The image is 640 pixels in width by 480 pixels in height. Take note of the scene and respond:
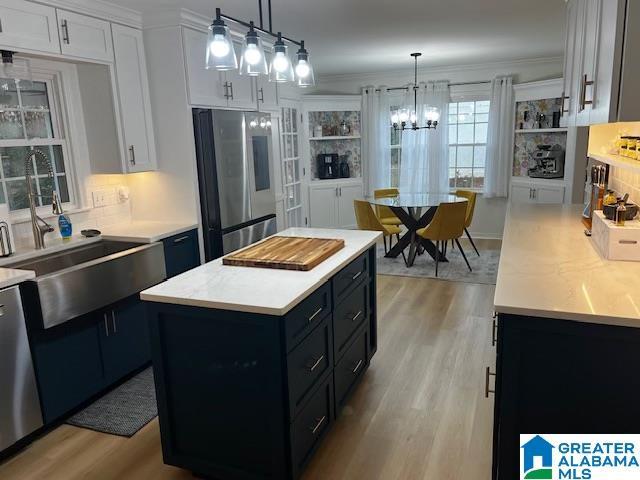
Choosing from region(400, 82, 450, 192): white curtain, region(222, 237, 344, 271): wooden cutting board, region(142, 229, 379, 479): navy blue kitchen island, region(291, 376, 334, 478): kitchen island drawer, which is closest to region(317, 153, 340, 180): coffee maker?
region(400, 82, 450, 192): white curtain

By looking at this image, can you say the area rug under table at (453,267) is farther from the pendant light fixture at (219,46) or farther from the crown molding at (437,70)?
the pendant light fixture at (219,46)

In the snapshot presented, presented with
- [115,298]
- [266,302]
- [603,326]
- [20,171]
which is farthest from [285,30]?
Answer: [603,326]

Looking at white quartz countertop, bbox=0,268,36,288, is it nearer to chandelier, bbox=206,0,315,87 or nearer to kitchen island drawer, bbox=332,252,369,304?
chandelier, bbox=206,0,315,87

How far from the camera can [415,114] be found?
643 cm

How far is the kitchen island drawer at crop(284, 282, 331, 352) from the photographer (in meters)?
1.83

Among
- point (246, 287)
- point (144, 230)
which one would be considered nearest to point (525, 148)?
point (144, 230)

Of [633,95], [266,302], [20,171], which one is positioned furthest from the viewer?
[20,171]

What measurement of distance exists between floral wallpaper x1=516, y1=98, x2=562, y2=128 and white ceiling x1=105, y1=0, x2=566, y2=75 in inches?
22.1

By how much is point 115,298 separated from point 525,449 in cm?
229

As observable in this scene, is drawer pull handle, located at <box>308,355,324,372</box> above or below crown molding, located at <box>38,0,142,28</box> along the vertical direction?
below

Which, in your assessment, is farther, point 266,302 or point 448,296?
point 448,296

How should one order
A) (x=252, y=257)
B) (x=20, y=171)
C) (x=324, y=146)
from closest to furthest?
(x=252, y=257) < (x=20, y=171) < (x=324, y=146)

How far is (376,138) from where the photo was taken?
22.8ft

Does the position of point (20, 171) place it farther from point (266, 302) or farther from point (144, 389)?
point (266, 302)
